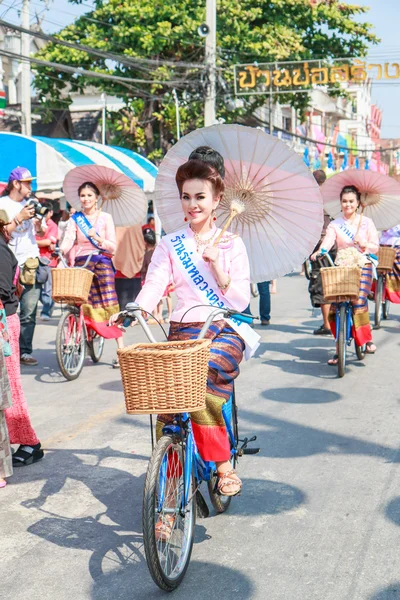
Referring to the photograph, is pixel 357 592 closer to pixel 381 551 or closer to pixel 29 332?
pixel 381 551

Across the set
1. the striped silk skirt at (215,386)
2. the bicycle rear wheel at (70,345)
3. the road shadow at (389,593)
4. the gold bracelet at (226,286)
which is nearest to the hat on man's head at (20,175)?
the bicycle rear wheel at (70,345)

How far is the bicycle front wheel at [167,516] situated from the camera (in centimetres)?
345

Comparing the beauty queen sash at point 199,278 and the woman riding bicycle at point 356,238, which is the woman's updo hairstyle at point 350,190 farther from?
the beauty queen sash at point 199,278

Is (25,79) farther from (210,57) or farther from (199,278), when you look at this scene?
(199,278)

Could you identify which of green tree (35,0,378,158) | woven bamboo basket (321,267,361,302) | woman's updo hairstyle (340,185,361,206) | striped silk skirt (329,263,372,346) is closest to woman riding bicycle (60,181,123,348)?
woven bamboo basket (321,267,361,302)

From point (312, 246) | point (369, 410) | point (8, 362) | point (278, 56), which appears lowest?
point (369, 410)

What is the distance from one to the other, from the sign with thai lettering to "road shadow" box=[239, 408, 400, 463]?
20.1m

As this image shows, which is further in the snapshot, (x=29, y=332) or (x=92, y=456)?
(x=29, y=332)

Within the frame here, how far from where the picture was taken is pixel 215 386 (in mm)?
4145

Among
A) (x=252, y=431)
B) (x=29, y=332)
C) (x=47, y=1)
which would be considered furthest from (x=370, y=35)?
(x=252, y=431)

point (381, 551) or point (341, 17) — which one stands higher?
point (341, 17)

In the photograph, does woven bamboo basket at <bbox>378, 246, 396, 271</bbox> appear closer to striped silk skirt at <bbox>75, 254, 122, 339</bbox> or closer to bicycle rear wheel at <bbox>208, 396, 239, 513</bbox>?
striped silk skirt at <bbox>75, 254, 122, 339</bbox>

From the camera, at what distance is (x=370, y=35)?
96.6 ft

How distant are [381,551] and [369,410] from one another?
3.06 m
